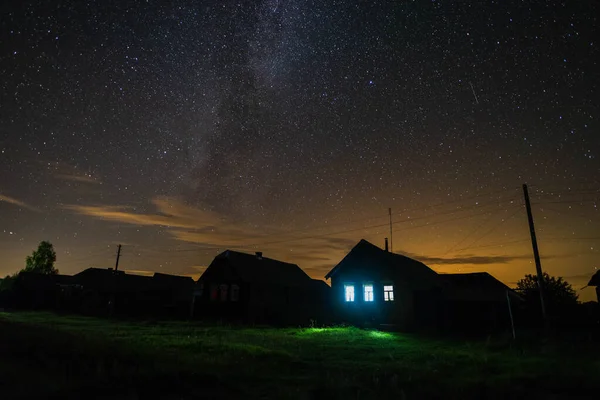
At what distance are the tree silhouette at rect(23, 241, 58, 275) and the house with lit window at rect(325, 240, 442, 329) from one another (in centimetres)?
7754

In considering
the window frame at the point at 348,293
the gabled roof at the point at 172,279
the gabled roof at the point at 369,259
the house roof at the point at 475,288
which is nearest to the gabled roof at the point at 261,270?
the gabled roof at the point at 369,259

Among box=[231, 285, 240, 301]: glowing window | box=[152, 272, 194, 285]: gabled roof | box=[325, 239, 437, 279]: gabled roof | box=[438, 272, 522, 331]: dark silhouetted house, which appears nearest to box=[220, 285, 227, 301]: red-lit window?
box=[231, 285, 240, 301]: glowing window

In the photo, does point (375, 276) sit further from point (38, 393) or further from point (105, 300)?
point (105, 300)

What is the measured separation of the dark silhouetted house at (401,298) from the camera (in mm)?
31078

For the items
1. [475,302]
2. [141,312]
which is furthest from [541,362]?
[141,312]

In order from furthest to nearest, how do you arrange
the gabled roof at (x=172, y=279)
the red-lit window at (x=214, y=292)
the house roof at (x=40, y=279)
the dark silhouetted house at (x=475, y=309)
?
the gabled roof at (x=172, y=279), the house roof at (x=40, y=279), the red-lit window at (x=214, y=292), the dark silhouetted house at (x=475, y=309)

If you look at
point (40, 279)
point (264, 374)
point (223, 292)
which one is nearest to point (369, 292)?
point (223, 292)


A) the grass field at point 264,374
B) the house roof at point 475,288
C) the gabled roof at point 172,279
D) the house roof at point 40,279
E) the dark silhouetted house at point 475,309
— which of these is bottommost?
the grass field at point 264,374

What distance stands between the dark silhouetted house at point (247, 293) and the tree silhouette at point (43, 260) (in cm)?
6335

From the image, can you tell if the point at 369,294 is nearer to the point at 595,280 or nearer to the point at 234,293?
the point at 234,293

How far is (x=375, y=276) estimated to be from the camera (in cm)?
3275

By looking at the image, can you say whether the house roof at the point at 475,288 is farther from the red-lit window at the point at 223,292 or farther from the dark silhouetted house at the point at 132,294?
the dark silhouetted house at the point at 132,294

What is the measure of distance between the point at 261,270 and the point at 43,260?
68515 mm

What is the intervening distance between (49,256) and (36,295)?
1353 inches
